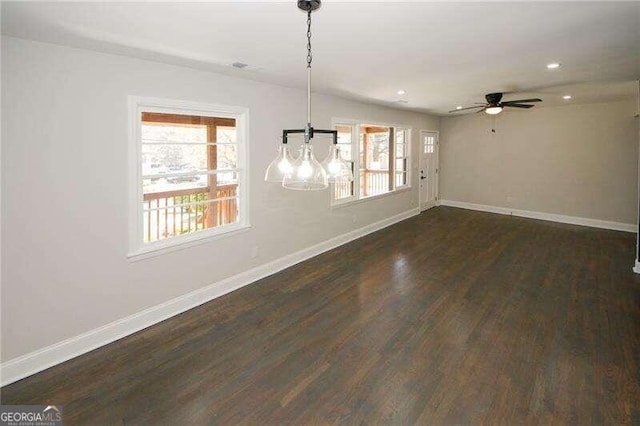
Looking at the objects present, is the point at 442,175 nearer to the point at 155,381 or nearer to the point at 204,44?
the point at 204,44

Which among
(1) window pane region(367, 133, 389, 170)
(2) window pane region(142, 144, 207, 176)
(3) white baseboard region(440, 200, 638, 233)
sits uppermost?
(1) window pane region(367, 133, 389, 170)

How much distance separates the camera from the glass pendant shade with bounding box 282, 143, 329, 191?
212 centimetres

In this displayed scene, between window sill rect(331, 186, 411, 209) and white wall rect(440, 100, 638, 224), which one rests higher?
white wall rect(440, 100, 638, 224)

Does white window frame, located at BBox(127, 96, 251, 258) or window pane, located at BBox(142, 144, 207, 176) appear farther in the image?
window pane, located at BBox(142, 144, 207, 176)

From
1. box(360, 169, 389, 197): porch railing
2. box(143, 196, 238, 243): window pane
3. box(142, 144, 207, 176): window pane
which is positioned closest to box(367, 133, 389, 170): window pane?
box(360, 169, 389, 197): porch railing

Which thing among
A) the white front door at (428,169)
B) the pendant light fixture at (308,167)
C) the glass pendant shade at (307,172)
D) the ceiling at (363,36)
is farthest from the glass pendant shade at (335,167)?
the white front door at (428,169)

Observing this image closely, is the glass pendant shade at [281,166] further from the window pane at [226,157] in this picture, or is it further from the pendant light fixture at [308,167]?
the window pane at [226,157]

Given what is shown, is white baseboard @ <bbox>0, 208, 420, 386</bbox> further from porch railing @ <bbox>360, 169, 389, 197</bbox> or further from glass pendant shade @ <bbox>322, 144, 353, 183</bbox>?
porch railing @ <bbox>360, 169, 389, 197</bbox>

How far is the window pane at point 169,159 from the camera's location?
3480 mm

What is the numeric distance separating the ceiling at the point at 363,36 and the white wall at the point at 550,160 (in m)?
3.54

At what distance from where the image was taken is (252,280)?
4.49 meters

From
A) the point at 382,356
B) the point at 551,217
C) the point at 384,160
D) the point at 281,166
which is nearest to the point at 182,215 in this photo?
the point at 281,166

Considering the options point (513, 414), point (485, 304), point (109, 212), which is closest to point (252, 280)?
point (109, 212)

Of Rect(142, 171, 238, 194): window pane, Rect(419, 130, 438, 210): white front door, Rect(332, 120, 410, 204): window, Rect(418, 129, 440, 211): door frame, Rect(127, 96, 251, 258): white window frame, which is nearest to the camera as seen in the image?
Rect(127, 96, 251, 258): white window frame
